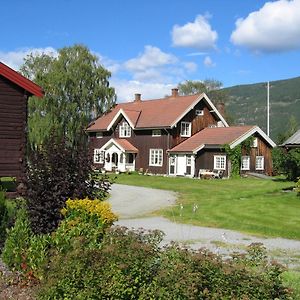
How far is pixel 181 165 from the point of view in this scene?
140 feet

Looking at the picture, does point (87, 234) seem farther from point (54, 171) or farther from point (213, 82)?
point (213, 82)

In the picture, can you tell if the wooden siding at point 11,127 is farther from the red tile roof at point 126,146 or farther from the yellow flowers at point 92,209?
the red tile roof at point 126,146

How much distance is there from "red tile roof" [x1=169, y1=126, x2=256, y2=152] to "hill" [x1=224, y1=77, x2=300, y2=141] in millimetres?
107578

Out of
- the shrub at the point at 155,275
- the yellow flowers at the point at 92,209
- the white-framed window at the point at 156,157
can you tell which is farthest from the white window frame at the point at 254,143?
the shrub at the point at 155,275

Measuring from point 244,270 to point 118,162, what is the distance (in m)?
42.2

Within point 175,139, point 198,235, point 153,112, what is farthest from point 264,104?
point 198,235

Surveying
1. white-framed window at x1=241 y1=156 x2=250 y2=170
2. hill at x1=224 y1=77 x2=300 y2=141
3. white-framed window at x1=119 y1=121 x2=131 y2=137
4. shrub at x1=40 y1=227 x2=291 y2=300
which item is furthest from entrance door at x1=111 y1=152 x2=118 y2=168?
hill at x1=224 y1=77 x2=300 y2=141

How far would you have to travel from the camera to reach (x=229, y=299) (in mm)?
4434

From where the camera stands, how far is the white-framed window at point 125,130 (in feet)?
157

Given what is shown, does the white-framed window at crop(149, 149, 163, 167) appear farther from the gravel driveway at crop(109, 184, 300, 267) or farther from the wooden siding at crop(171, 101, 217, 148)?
the gravel driveway at crop(109, 184, 300, 267)

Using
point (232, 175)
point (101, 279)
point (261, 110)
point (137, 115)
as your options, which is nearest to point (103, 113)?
point (137, 115)

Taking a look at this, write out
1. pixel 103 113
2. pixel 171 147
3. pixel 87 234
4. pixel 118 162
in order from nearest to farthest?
1. pixel 87 234
2. pixel 171 147
3. pixel 118 162
4. pixel 103 113

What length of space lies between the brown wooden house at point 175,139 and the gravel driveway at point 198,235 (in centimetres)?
2033

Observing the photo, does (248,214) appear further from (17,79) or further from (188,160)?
(188,160)
